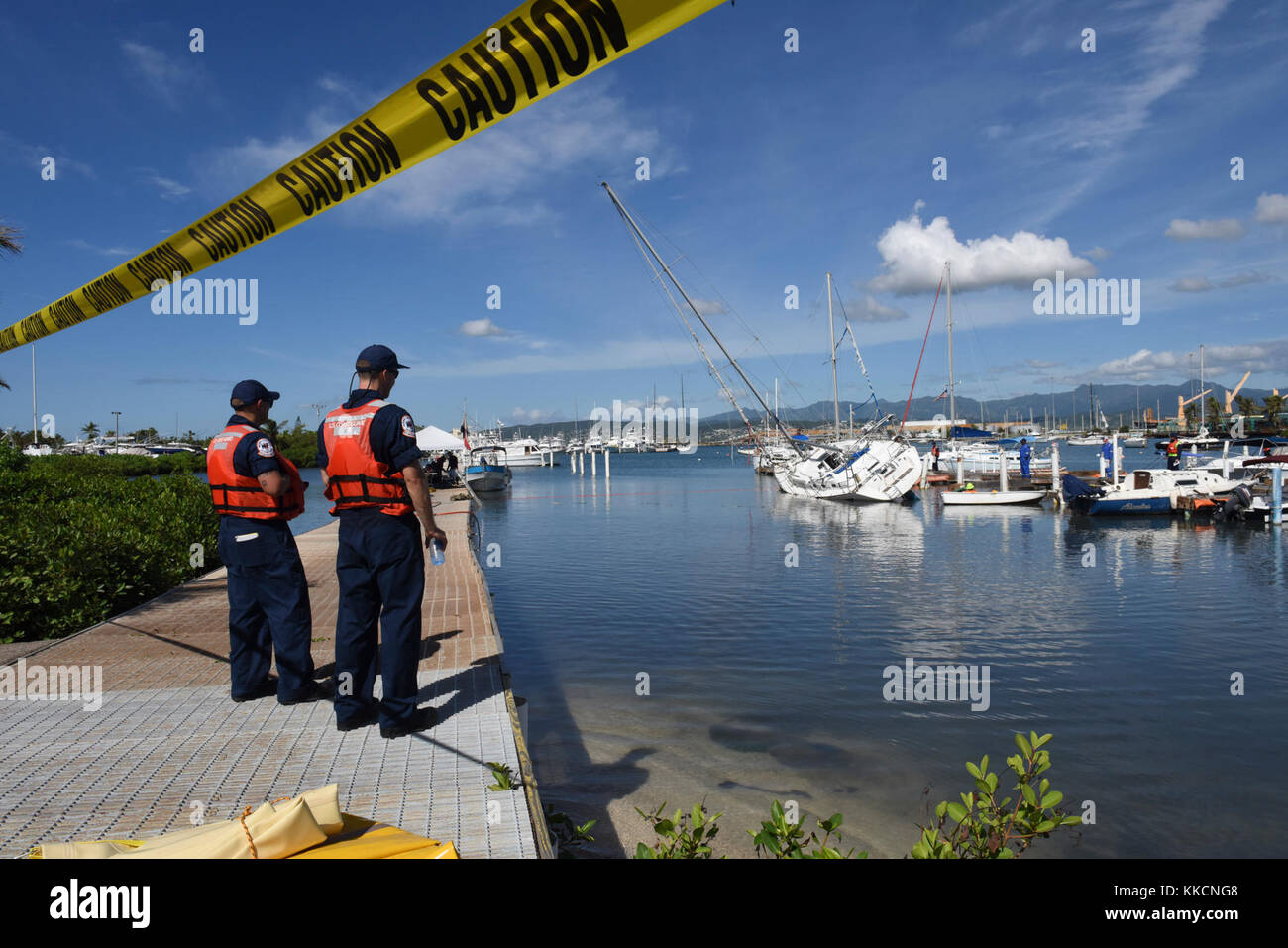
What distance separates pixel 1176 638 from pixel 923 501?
27656 millimetres

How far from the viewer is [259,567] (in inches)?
203

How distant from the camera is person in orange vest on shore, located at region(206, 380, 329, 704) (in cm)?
509

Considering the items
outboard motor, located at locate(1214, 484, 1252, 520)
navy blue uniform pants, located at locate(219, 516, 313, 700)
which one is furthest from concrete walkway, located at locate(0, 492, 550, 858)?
outboard motor, located at locate(1214, 484, 1252, 520)

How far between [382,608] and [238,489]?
4.78 ft

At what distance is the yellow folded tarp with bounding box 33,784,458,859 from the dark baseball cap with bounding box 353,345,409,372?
263 cm

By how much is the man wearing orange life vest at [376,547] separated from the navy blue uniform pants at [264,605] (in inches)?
26.7

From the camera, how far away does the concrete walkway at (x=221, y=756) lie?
3355mm

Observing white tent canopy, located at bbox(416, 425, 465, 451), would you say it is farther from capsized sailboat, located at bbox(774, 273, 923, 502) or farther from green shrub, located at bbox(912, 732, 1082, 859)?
green shrub, located at bbox(912, 732, 1082, 859)

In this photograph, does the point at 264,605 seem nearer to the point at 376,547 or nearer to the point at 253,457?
the point at 253,457

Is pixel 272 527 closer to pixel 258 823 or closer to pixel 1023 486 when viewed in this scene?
pixel 258 823

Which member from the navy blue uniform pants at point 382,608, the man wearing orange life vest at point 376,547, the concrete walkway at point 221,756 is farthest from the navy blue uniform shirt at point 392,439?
the concrete walkway at point 221,756

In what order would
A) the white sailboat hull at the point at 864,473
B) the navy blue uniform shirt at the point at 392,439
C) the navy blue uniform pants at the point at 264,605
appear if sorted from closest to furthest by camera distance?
1. the navy blue uniform shirt at the point at 392,439
2. the navy blue uniform pants at the point at 264,605
3. the white sailboat hull at the point at 864,473

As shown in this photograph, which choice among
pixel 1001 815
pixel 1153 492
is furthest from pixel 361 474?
pixel 1153 492

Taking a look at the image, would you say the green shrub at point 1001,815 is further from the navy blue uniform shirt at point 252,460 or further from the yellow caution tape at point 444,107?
the navy blue uniform shirt at point 252,460
